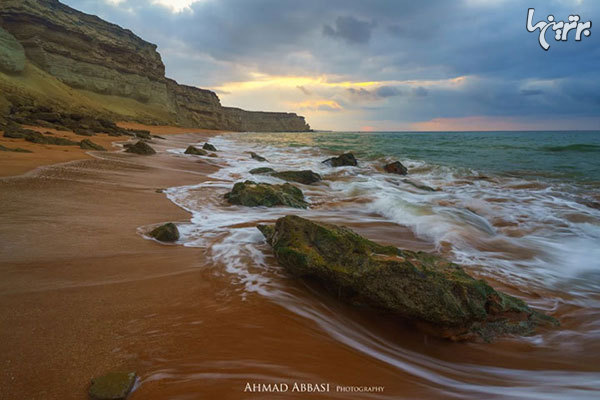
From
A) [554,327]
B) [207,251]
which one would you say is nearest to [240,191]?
[207,251]

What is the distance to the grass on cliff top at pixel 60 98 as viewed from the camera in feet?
66.0

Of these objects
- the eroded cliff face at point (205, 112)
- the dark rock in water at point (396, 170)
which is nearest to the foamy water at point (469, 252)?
the dark rock in water at point (396, 170)

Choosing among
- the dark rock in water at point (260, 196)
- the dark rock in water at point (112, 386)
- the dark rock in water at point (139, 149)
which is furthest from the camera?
the dark rock in water at point (139, 149)

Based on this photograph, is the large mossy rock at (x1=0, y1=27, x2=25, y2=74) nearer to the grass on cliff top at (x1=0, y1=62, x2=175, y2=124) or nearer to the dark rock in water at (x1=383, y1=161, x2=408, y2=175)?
the grass on cliff top at (x1=0, y1=62, x2=175, y2=124)

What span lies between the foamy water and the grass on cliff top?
17.5 m

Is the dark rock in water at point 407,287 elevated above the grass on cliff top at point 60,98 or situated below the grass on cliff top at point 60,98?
below

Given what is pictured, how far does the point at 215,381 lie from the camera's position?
4.72 feet

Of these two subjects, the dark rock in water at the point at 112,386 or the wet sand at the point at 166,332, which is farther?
the wet sand at the point at 166,332

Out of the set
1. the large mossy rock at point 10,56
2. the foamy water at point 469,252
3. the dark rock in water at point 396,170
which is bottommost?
the foamy water at point 469,252

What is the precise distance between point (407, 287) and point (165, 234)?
2473 mm

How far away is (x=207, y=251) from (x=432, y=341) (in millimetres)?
2178

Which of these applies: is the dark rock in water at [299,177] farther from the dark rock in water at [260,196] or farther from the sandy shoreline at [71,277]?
the sandy shoreline at [71,277]

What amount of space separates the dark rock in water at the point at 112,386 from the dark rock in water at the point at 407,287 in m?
1.43

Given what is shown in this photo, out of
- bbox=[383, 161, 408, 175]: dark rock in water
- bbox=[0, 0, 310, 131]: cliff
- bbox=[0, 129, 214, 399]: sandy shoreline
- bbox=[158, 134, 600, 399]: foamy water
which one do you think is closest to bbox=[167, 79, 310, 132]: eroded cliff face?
bbox=[0, 0, 310, 131]: cliff
